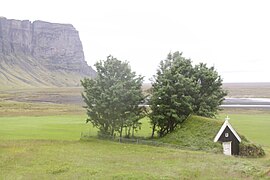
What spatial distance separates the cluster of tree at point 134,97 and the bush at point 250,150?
960 centimetres

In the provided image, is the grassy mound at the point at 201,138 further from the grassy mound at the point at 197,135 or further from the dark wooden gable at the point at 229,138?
the dark wooden gable at the point at 229,138

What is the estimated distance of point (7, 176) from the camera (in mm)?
28281

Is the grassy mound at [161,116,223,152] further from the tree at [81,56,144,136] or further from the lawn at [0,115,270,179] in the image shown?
the tree at [81,56,144,136]

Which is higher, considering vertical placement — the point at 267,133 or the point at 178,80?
the point at 178,80

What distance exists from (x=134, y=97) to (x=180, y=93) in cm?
617

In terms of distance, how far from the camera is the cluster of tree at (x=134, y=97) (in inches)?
2004

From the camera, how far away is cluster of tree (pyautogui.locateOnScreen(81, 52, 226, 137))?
167ft

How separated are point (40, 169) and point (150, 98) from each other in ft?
81.0

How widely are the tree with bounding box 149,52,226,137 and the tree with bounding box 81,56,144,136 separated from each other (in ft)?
9.21

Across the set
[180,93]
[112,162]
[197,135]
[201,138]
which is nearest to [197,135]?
[197,135]

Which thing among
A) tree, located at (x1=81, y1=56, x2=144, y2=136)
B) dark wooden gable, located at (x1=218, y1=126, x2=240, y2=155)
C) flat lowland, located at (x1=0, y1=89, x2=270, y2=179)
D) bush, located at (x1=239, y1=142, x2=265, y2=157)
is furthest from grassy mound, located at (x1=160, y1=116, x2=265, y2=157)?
tree, located at (x1=81, y1=56, x2=144, y2=136)

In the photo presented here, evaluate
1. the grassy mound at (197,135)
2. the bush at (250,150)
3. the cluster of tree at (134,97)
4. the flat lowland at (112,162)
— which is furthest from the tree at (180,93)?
the bush at (250,150)

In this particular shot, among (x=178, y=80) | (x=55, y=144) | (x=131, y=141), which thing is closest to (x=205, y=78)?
(x=178, y=80)

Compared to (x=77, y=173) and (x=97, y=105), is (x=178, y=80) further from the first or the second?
(x=77, y=173)
